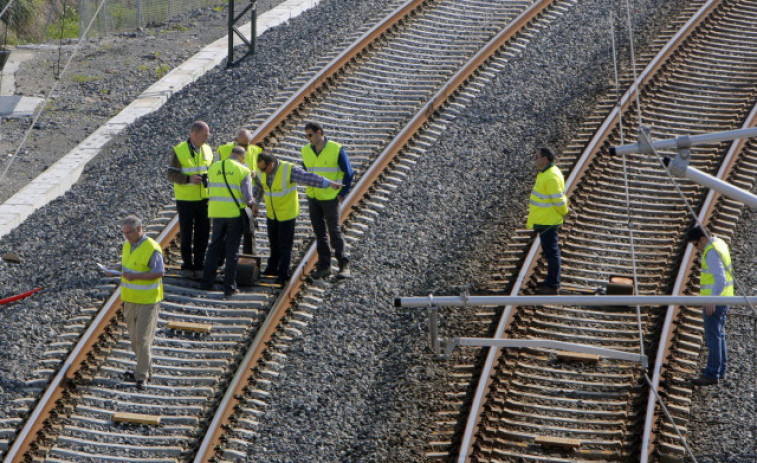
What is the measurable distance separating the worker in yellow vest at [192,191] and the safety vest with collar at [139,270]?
1791 millimetres

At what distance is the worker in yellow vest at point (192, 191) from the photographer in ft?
41.9

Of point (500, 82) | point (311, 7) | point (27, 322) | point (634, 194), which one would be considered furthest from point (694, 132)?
point (27, 322)

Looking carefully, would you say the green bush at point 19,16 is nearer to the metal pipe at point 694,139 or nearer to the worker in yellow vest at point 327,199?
the worker in yellow vest at point 327,199

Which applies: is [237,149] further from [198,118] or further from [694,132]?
[694,132]

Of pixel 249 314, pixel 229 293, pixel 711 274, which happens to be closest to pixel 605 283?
pixel 711 274

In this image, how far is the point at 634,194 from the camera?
1456 centimetres

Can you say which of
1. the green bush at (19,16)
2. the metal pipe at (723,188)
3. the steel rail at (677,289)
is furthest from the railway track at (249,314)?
the green bush at (19,16)

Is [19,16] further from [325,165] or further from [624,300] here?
[624,300]

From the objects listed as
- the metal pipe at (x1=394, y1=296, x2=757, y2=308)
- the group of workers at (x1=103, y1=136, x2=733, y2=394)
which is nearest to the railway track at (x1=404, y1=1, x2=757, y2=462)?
the group of workers at (x1=103, y1=136, x2=733, y2=394)

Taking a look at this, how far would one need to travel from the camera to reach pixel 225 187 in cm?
1241

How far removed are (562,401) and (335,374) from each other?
2117mm

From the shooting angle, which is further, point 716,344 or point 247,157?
point 247,157

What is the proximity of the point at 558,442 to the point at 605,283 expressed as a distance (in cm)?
309

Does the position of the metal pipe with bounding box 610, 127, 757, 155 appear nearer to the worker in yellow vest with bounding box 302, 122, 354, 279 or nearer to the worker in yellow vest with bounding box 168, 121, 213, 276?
the worker in yellow vest with bounding box 302, 122, 354, 279
